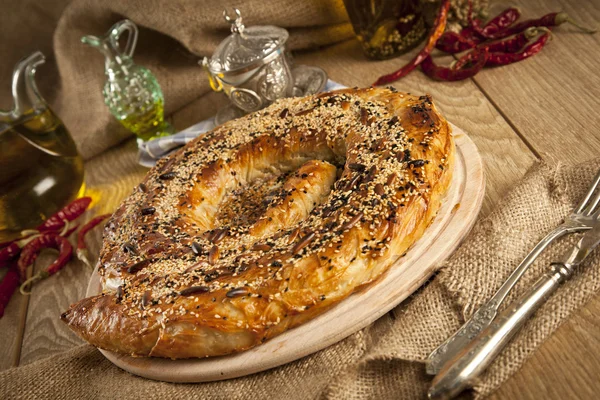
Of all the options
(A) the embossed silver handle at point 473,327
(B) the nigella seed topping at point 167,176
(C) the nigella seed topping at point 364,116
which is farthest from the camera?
(B) the nigella seed topping at point 167,176

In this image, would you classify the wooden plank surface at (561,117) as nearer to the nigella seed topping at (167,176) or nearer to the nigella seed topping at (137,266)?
the nigella seed topping at (137,266)

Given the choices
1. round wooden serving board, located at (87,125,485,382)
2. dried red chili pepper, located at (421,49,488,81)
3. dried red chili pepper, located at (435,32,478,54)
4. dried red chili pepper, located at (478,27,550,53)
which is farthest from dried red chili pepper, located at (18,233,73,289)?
dried red chili pepper, located at (478,27,550,53)

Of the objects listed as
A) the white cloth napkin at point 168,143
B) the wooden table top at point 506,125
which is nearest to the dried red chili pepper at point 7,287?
the wooden table top at point 506,125

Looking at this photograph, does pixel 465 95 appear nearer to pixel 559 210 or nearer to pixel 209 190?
pixel 559 210

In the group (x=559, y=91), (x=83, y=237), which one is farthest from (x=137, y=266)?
(x=559, y=91)

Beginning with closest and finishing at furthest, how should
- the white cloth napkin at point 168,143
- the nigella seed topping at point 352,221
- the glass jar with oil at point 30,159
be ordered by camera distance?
the nigella seed topping at point 352,221 < the glass jar with oil at point 30,159 < the white cloth napkin at point 168,143

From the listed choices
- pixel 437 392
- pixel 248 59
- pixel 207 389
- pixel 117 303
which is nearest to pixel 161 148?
pixel 248 59

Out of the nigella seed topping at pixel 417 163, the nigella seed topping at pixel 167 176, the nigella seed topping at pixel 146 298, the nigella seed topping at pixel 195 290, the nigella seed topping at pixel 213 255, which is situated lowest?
the nigella seed topping at pixel 167 176
